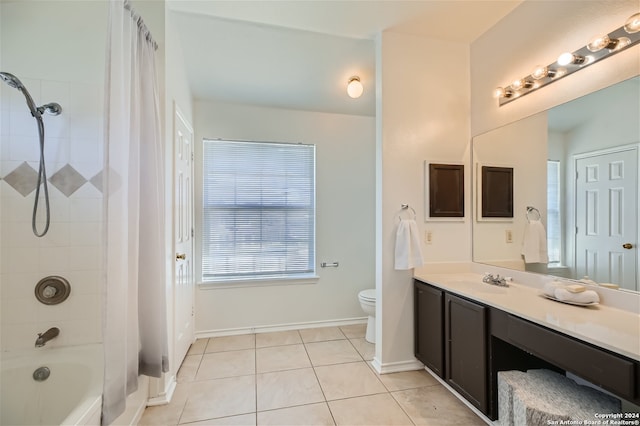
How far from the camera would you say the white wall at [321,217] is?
284cm

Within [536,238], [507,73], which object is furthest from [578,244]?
[507,73]

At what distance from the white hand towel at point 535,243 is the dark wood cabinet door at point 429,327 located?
656mm

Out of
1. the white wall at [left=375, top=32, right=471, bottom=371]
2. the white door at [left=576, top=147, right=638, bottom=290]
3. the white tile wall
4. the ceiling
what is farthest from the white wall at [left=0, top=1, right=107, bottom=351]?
the white door at [left=576, top=147, right=638, bottom=290]

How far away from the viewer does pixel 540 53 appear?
1.81 m

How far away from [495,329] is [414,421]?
763mm

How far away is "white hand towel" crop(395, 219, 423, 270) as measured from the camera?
205cm

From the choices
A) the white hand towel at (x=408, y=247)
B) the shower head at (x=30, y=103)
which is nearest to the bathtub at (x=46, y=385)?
the shower head at (x=30, y=103)

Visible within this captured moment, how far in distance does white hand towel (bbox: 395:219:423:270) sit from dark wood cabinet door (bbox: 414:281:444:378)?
9.0 inches

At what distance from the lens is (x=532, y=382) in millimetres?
1314

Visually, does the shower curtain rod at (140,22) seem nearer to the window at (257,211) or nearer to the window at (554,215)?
the window at (257,211)

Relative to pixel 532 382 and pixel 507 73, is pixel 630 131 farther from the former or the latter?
pixel 532 382

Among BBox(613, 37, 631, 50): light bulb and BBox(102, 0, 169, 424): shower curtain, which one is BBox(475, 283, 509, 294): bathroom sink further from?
BBox(102, 0, 169, 424): shower curtain

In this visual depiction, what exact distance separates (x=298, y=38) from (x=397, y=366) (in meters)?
2.87

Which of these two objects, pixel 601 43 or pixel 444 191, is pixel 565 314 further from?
pixel 601 43
